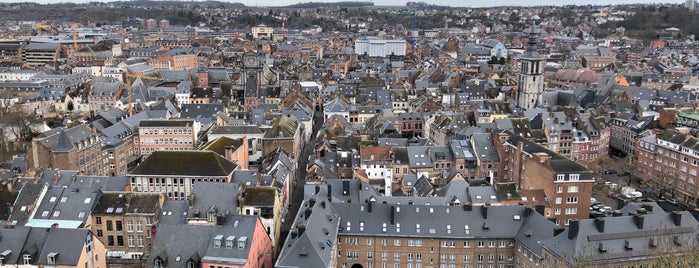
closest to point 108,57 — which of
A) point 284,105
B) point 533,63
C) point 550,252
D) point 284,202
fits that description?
point 284,105

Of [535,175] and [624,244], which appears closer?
[624,244]

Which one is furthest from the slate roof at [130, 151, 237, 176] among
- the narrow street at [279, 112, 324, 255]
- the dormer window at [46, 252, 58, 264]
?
the dormer window at [46, 252, 58, 264]

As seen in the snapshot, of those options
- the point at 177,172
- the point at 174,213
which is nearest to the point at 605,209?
the point at 174,213

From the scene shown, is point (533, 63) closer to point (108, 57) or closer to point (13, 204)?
point (13, 204)

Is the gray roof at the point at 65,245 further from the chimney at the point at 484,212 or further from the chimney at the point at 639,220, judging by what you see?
the chimney at the point at 639,220

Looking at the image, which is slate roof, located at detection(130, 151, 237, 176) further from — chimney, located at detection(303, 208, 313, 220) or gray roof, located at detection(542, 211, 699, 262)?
gray roof, located at detection(542, 211, 699, 262)
